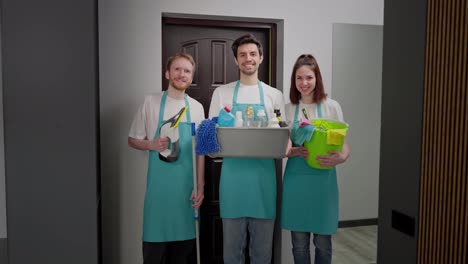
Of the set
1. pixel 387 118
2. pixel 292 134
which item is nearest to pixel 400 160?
pixel 387 118

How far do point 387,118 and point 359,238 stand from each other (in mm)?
2715

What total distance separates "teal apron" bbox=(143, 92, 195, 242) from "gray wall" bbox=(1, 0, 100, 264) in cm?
58

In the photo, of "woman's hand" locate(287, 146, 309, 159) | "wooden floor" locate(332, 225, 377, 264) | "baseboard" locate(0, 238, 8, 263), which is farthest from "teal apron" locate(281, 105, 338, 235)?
"baseboard" locate(0, 238, 8, 263)

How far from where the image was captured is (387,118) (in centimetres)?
174

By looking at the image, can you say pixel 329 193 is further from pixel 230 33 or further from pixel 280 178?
pixel 230 33

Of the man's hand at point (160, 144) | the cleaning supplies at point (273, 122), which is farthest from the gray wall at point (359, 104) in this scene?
the man's hand at point (160, 144)

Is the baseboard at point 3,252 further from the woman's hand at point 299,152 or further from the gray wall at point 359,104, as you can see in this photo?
the gray wall at point 359,104

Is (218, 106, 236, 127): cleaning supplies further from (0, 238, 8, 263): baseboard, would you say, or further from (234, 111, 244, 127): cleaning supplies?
(0, 238, 8, 263): baseboard

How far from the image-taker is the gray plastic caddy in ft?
7.60

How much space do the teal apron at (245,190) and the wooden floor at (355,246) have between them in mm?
1336

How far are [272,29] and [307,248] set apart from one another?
163cm

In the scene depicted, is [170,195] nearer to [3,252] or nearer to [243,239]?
[243,239]

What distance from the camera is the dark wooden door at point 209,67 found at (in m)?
3.07

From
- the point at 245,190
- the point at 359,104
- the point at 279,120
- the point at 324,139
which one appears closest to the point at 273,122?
the point at 279,120
